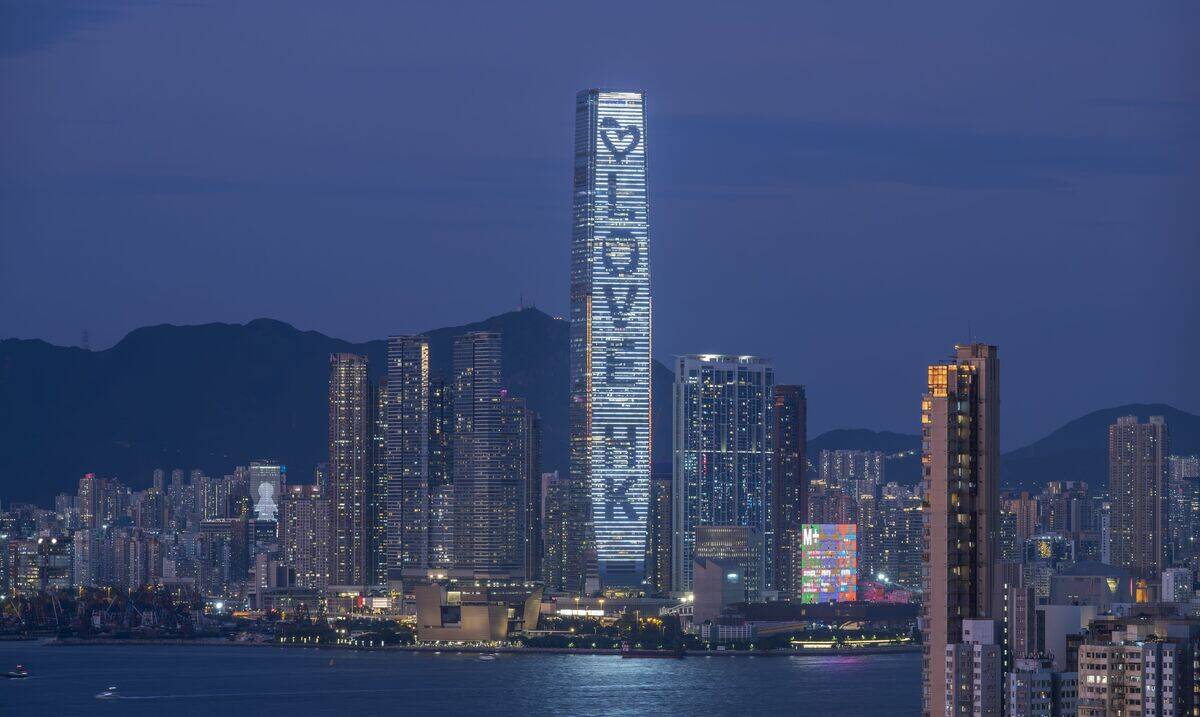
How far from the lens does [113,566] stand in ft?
334

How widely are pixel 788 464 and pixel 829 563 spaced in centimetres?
981

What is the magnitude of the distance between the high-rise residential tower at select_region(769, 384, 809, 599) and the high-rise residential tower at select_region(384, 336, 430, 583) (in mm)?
13463

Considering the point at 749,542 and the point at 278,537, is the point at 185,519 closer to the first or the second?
the point at 278,537

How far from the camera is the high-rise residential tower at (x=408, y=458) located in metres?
93.6

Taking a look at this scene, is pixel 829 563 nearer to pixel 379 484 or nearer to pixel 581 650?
pixel 581 650

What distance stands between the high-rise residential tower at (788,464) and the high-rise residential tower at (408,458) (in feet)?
44.2

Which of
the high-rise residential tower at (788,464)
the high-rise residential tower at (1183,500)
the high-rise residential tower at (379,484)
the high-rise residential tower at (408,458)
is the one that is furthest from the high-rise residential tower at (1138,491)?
the high-rise residential tower at (379,484)

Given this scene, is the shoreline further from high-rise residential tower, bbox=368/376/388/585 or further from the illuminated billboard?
high-rise residential tower, bbox=368/376/388/585

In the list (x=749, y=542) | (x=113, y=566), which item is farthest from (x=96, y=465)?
(x=749, y=542)

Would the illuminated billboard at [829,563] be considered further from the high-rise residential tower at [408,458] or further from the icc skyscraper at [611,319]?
the high-rise residential tower at [408,458]

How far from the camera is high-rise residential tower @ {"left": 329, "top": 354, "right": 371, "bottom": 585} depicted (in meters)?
94.6

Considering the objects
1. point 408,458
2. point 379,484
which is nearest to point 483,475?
point 408,458

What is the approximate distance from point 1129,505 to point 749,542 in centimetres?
1970

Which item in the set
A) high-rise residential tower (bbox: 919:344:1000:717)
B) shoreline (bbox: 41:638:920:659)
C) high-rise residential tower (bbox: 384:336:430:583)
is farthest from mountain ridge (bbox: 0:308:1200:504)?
high-rise residential tower (bbox: 919:344:1000:717)
